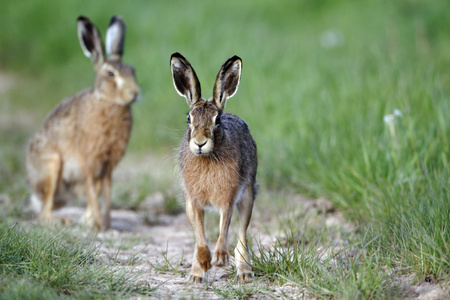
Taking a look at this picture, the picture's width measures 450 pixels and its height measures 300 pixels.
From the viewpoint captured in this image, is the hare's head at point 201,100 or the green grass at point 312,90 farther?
the green grass at point 312,90

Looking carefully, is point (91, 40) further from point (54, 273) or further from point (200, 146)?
point (54, 273)

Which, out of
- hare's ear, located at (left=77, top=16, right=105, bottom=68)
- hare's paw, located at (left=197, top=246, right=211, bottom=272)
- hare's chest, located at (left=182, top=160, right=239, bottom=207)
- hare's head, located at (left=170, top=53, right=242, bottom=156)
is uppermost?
hare's ear, located at (left=77, top=16, right=105, bottom=68)

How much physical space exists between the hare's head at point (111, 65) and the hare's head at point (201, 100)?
6.78 ft

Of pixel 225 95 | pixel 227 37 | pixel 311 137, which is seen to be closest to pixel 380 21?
pixel 227 37

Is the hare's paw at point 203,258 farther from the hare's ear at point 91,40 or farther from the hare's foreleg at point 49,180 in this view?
the hare's ear at point 91,40

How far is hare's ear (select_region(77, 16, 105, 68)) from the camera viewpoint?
5984 millimetres

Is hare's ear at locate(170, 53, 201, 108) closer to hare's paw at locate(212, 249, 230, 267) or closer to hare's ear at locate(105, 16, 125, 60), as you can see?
hare's paw at locate(212, 249, 230, 267)

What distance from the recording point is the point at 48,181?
590cm

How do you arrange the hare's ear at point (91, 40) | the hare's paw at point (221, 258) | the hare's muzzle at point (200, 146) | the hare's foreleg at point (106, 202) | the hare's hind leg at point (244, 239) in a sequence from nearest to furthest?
1. the hare's muzzle at point (200, 146)
2. the hare's paw at point (221, 258)
3. the hare's hind leg at point (244, 239)
4. the hare's foreleg at point (106, 202)
5. the hare's ear at point (91, 40)

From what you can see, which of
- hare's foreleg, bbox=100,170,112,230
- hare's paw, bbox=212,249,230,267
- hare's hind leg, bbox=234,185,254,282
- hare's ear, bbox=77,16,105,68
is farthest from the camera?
hare's ear, bbox=77,16,105,68

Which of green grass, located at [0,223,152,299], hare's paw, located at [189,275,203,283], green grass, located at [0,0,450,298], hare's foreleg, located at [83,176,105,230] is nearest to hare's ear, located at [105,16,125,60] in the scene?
green grass, located at [0,0,450,298]

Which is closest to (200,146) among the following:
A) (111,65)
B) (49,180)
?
(111,65)

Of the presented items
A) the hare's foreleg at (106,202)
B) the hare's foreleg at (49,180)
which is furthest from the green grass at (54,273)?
the hare's foreleg at (49,180)

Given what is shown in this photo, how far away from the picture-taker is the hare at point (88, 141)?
19.0ft
